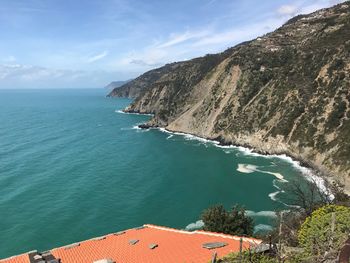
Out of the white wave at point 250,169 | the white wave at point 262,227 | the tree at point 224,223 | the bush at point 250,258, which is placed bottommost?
the white wave at point 262,227

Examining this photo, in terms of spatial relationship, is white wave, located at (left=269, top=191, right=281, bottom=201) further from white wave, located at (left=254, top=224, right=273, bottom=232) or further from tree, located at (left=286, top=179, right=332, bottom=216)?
white wave, located at (left=254, top=224, right=273, bottom=232)

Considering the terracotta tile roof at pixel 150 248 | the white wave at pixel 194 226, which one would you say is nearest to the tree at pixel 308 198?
the terracotta tile roof at pixel 150 248

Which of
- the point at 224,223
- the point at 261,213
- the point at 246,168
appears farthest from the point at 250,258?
the point at 246,168

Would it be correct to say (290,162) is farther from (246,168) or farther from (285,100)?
(285,100)

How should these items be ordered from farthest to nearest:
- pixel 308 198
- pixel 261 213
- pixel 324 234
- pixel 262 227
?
pixel 308 198
pixel 261 213
pixel 262 227
pixel 324 234

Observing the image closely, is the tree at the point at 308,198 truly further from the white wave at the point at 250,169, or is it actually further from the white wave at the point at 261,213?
the white wave at the point at 250,169

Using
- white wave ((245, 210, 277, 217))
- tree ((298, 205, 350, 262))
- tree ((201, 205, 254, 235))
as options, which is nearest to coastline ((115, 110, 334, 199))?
white wave ((245, 210, 277, 217))
